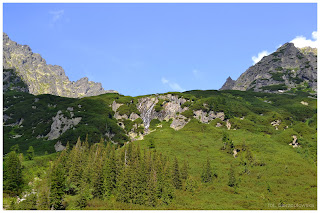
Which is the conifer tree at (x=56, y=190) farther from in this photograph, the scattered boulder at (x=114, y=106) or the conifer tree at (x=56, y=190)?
the scattered boulder at (x=114, y=106)

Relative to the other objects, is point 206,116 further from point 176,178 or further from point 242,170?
point 176,178

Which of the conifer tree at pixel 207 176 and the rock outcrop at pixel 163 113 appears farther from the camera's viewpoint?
the rock outcrop at pixel 163 113

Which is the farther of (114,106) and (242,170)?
(114,106)

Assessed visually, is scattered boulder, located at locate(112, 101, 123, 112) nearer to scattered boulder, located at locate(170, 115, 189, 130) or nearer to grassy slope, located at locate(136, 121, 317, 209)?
scattered boulder, located at locate(170, 115, 189, 130)

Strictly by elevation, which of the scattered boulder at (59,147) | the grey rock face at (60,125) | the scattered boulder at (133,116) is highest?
the scattered boulder at (133,116)

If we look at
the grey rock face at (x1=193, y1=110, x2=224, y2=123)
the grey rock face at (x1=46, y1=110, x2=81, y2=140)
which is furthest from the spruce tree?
the grey rock face at (x1=193, y1=110, x2=224, y2=123)

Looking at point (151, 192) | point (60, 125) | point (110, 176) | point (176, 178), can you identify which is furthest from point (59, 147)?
point (151, 192)

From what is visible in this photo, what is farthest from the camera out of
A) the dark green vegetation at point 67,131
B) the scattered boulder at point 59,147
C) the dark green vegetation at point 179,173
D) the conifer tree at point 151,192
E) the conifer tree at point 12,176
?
the dark green vegetation at point 67,131

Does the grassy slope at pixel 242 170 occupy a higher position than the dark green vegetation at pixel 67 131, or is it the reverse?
→ the dark green vegetation at pixel 67 131

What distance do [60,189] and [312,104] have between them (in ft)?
621

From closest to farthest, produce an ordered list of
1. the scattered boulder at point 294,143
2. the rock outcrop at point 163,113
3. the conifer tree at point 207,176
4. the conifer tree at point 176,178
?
1. the conifer tree at point 176,178
2. the conifer tree at point 207,176
3. the scattered boulder at point 294,143
4. the rock outcrop at point 163,113

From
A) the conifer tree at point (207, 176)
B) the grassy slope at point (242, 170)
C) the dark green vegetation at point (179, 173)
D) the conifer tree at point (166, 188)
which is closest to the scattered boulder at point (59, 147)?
the dark green vegetation at point (179, 173)

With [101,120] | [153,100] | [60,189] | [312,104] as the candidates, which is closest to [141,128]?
[101,120]

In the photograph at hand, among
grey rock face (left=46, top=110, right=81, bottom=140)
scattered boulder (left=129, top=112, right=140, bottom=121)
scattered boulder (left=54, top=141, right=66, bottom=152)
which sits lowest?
scattered boulder (left=54, top=141, right=66, bottom=152)
